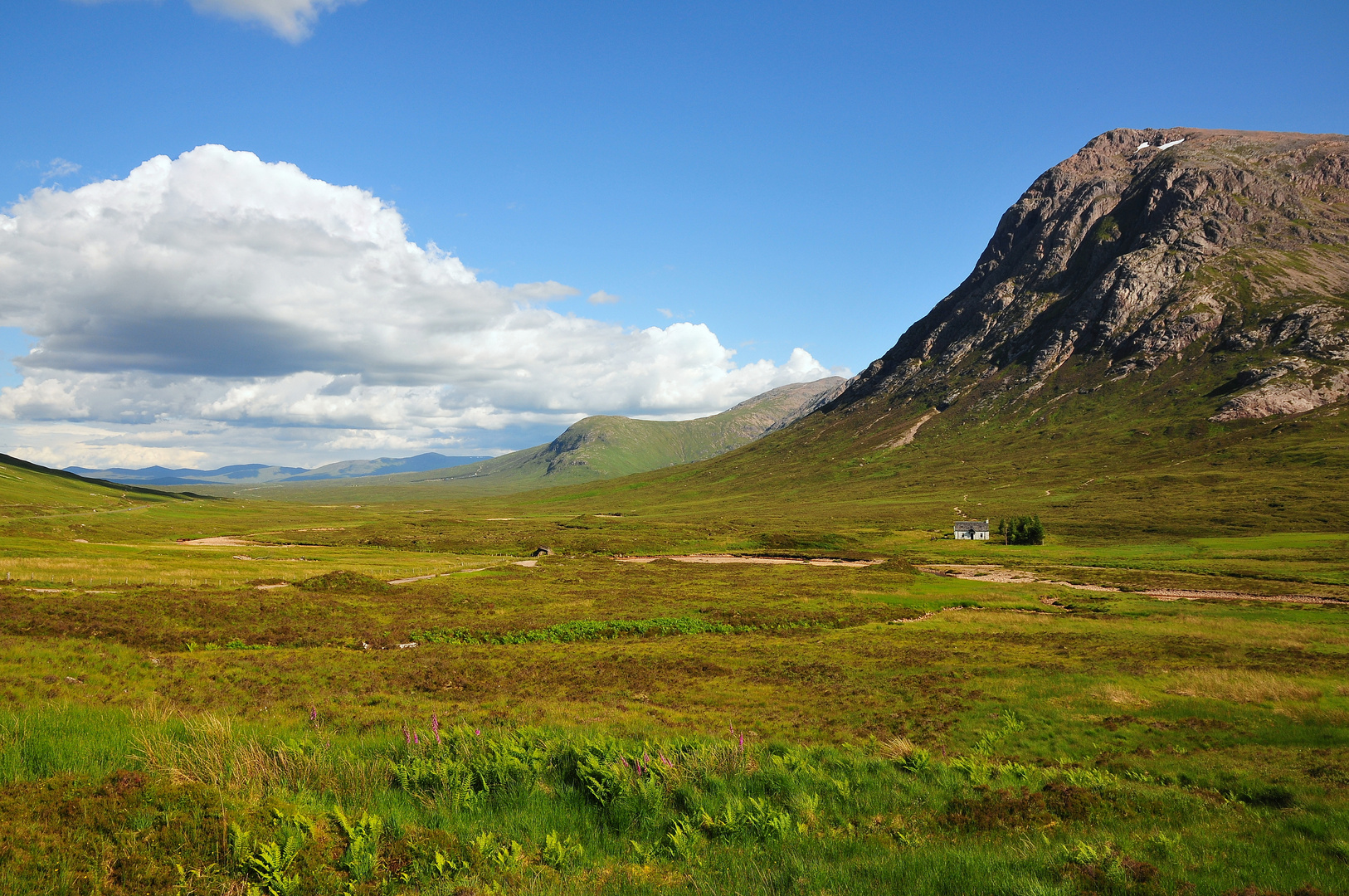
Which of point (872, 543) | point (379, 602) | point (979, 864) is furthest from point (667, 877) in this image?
point (872, 543)

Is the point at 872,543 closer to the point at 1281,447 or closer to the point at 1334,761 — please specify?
the point at 1334,761

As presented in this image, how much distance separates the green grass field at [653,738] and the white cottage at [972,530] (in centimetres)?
6550

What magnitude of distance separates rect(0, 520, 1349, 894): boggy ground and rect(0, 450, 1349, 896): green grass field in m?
0.09

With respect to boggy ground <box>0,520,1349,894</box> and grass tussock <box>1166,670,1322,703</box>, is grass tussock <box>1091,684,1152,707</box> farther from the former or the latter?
grass tussock <box>1166,670,1322,703</box>

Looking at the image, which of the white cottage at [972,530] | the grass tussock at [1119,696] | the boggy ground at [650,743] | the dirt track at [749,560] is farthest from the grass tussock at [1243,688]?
the white cottage at [972,530]

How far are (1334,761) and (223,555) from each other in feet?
320

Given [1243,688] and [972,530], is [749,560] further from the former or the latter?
[1243,688]

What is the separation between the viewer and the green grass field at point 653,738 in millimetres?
7926

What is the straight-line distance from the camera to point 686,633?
4316cm

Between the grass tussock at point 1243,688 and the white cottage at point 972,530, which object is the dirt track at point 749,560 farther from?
the grass tussock at point 1243,688

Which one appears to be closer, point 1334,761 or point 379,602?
point 1334,761

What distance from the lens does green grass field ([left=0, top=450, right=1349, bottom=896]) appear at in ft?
26.0

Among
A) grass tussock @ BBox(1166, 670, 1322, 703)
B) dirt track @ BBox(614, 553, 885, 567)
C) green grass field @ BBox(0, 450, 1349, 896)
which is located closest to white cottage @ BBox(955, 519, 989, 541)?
dirt track @ BBox(614, 553, 885, 567)

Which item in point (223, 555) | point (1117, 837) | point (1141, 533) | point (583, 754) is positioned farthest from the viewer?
point (1141, 533)
